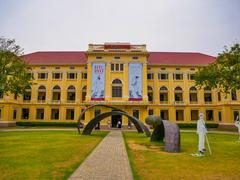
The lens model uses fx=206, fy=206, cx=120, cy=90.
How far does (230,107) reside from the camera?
3988 centimetres

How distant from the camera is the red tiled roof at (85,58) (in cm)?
4716

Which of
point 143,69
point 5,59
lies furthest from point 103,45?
point 5,59

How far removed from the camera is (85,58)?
4950 centimetres

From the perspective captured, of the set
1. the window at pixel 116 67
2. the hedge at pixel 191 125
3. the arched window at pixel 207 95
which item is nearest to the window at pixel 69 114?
the window at pixel 116 67

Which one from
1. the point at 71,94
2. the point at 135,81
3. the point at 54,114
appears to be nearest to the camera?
the point at 135,81

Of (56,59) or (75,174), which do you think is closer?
(75,174)

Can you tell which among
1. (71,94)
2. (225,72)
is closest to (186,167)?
(225,72)

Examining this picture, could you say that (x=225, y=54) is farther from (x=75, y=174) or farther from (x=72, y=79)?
(x=72, y=79)

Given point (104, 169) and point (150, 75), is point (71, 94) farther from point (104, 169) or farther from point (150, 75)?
point (104, 169)

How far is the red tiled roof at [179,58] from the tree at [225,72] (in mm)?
19477

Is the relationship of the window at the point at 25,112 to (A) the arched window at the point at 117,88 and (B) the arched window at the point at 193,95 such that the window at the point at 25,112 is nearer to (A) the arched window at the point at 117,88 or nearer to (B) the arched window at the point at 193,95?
(A) the arched window at the point at 117,88

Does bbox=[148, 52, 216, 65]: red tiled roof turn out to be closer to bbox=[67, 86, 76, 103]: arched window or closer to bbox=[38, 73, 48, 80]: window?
bbox=[67, 86, 76, 103]: arched window

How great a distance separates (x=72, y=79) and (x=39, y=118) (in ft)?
37.6

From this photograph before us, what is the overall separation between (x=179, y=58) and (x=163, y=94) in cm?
1012
